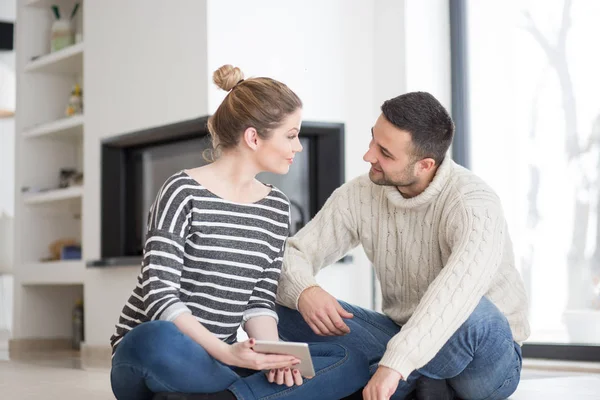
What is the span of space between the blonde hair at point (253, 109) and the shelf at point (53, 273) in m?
2.69

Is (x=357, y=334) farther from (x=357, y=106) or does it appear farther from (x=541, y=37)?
(x=541, y=37)

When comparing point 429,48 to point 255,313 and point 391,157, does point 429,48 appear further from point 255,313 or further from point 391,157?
point 255,313

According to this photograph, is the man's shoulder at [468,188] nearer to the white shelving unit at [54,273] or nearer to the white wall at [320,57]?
the white wall at [320,57]

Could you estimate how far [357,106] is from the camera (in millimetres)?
3840

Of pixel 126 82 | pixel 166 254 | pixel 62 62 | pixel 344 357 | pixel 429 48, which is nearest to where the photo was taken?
pixel 166 254

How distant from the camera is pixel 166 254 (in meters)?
1.73

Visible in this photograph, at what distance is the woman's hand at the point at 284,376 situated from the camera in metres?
1.77

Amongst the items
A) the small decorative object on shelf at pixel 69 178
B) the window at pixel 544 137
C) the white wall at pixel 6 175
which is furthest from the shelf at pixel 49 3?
the window at pixel 544 137

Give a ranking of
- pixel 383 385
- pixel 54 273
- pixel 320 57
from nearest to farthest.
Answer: pixel 383 385, pixel 320 57, pixel 54 273

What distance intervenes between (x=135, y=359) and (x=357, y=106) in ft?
7.64

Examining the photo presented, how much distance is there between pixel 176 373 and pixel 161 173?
8.08 ft

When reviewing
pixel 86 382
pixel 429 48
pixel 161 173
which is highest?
pixel 429 48

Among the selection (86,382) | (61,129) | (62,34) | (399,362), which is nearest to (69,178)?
(61,129)

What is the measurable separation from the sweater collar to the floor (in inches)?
26.7
